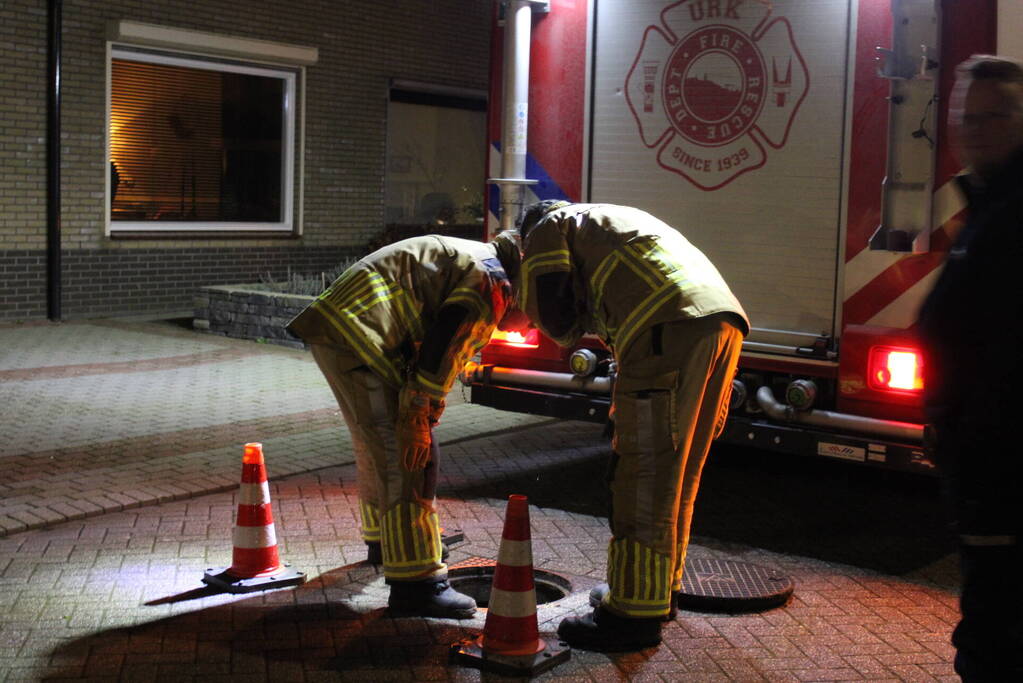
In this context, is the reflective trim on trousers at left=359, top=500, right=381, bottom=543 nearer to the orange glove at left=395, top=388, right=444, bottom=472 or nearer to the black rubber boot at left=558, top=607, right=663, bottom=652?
the orange glove at left=395, top=388, right=444, bottom=472

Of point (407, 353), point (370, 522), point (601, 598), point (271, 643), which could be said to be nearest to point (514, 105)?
point (407, 353)

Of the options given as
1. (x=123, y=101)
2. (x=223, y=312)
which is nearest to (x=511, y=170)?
(x=223, y=312)

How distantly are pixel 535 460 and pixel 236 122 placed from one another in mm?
8969

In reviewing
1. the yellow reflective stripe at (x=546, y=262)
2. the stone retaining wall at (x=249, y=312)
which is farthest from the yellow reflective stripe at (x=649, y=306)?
the stone retaining wall at (x=249, y=312)

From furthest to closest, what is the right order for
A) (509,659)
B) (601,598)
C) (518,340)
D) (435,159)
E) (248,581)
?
(435,159), (518,340), (248,581), (601,598), (509,659)

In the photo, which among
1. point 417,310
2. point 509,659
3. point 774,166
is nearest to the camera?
point 509,659

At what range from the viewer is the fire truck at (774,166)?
5504mm

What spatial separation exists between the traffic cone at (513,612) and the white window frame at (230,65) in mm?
10520

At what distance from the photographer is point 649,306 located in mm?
4395

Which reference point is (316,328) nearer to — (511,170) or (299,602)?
(299,602)

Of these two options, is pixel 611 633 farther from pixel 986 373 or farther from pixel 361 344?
pixel 986 373

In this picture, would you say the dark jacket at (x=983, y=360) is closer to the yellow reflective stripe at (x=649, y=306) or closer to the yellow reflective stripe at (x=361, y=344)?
the yellow reflective stripe at (x=649, y=306)

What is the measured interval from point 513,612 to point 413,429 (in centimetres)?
78

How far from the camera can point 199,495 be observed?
659 centimetres
